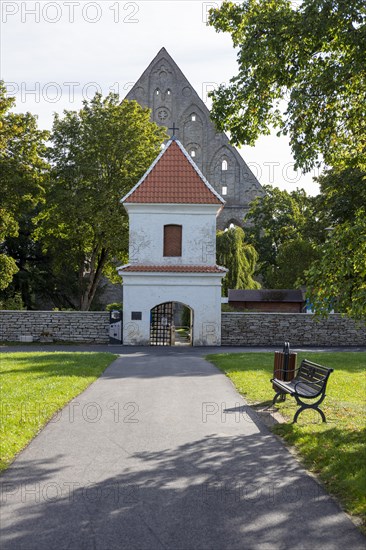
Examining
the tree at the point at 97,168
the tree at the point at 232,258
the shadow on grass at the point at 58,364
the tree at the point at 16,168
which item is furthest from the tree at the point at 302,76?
the tree at the point at 232,258

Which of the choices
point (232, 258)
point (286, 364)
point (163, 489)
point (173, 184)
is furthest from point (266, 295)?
point (163, 489)

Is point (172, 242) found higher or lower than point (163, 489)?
higher

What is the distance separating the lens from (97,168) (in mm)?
38750

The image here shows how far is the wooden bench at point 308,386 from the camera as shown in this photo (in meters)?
10.5

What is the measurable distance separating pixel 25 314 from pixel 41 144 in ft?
32.4

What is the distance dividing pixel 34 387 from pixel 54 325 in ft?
58.3

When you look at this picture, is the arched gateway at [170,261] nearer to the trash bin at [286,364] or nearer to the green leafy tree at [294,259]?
the green leafy tree at [294,259]

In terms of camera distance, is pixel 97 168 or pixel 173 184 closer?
pixel 173 184

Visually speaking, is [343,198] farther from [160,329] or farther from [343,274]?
[343,274]

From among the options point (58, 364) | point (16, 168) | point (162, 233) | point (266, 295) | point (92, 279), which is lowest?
point (266, 295)

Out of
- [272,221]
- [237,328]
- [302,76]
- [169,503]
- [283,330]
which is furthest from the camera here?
[272,221]

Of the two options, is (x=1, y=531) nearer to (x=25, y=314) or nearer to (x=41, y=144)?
(x=25, y=314)

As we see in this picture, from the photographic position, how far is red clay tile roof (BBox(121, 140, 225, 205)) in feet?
101

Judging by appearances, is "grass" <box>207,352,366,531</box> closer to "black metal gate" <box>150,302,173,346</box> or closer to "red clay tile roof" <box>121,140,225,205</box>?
"black metal gate" <box>150,302,173,346</box>
